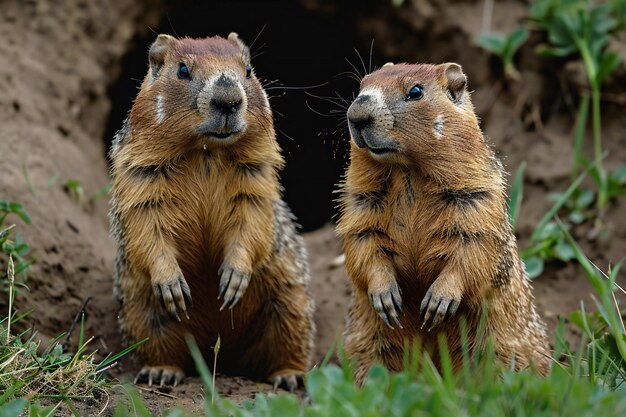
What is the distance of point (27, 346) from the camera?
19.4 ft

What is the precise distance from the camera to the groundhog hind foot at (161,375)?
23.2 feet

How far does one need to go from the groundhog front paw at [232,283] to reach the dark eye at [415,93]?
1.78m

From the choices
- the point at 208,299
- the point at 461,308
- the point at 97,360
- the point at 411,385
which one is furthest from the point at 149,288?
the point at 411,385

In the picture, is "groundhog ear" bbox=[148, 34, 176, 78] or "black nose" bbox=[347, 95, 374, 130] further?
"groundhog ear" bbox=[148, 34, 176, 78]

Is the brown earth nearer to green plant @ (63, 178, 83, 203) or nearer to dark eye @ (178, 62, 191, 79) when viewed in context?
green plant @ (63, 178, 83, 203)

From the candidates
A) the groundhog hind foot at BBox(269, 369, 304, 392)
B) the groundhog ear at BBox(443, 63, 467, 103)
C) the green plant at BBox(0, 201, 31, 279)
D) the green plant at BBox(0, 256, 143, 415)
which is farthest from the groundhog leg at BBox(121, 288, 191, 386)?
the groundhog ear at BBox(443, 63, 467, 103)

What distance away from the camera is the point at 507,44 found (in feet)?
31.1

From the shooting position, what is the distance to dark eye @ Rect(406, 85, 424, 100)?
605cm

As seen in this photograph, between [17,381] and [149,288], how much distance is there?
188cm

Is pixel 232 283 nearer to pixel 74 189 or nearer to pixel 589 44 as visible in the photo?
pixel 74 189

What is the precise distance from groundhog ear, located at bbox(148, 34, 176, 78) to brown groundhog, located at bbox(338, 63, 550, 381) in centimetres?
158

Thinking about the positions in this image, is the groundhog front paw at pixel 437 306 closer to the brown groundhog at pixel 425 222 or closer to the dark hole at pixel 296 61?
the brown groundhog at pixel 425 222

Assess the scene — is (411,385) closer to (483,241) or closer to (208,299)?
(483,241)

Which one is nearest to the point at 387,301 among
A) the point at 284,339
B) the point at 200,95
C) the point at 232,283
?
the point at 232,283
